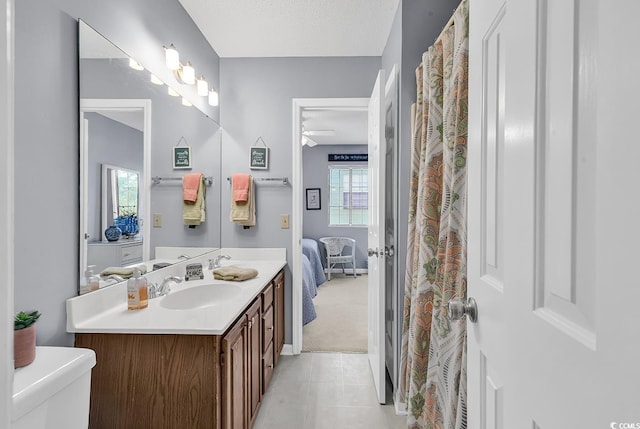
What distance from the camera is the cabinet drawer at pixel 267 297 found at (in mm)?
2172

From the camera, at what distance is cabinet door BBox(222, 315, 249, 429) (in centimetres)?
137

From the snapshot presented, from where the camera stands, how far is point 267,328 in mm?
2260

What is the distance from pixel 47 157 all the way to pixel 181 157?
3.65ft

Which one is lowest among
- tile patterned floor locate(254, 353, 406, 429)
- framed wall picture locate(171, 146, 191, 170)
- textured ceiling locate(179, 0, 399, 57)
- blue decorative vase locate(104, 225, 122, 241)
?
tile patterned floor locate(254, 353, 406, 429)

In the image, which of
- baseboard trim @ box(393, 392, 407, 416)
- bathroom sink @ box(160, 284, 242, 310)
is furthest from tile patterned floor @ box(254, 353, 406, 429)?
bathroom sink @ box(160, 284, 242, 310)

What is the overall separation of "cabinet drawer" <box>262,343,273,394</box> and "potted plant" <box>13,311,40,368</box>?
138cm

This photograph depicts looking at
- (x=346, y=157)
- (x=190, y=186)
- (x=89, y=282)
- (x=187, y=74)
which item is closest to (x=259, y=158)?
(x=190, y=186)

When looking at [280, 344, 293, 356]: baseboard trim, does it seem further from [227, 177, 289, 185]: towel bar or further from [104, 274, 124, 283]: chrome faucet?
[104, 274, 124, 283]: chrome faucet

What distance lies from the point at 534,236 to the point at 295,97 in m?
2.60

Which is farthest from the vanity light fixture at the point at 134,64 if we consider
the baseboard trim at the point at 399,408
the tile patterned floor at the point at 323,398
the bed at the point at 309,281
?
the baseboard trim at the point at 399,408

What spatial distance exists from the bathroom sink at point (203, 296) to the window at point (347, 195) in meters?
4.59

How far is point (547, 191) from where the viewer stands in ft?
1.78

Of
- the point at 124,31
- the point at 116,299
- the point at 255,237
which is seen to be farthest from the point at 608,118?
the point at 255,237

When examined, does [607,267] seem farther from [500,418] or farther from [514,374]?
[500,418]
